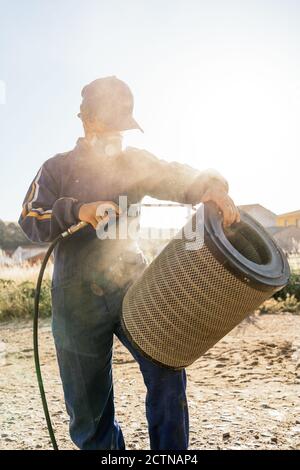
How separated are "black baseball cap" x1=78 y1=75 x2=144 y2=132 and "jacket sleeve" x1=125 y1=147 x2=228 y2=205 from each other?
13 cm

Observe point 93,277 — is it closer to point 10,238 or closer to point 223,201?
point 223,201

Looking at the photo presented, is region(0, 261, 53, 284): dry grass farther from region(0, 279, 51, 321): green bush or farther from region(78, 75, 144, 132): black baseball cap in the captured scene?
region(78, 75, 144, 132): black baseball cap

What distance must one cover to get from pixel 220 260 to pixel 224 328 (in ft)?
0.97

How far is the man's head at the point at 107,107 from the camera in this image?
2277mm

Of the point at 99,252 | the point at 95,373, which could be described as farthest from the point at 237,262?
the point at 95,373

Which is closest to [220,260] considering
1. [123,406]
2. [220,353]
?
[123,406]

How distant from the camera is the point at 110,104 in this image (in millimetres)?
2271

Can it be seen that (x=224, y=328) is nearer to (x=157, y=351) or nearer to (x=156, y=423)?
(x=157, y=351)

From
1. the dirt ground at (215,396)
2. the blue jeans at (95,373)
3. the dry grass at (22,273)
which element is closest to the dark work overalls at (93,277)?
the blue jeans at (95,373)

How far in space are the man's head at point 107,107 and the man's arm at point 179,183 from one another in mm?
129

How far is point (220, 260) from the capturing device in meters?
1.75

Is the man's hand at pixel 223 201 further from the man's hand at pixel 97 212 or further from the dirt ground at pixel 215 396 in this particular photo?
the dirt ground at pixel 215 396

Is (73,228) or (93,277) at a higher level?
(73,228)

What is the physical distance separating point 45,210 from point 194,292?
771mm
